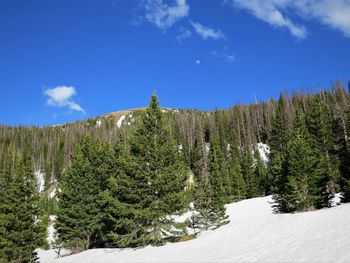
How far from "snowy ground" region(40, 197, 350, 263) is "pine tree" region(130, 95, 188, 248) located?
1.60m

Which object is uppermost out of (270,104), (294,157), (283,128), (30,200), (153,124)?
(270,104)

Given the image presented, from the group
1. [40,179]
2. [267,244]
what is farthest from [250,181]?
[40,179]

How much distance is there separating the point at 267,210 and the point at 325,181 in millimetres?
12151

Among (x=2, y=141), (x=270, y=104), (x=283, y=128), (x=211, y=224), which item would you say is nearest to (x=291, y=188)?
(x=211, y=224)

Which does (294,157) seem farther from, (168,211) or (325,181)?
(168,211)

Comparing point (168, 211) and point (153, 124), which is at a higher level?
point (153, 124)

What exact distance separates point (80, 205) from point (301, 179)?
19256 mm

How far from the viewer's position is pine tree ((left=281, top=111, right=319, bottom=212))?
97.1 ft

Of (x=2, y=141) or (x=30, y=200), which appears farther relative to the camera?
(x=2, y=141)

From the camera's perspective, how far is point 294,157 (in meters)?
31.1

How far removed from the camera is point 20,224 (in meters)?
28.5

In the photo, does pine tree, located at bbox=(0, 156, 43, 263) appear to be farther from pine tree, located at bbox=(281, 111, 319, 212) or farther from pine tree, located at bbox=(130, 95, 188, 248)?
pine tree, located at bbox=(281, 111, 319, 212)

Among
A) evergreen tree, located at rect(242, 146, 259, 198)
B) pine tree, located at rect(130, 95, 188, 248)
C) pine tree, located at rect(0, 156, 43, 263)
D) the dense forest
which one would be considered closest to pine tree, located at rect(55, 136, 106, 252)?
the dense forest

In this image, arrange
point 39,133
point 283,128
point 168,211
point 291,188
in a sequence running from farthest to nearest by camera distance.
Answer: point 39,133 < point 283,128 < point 291,188 < point 168,211
